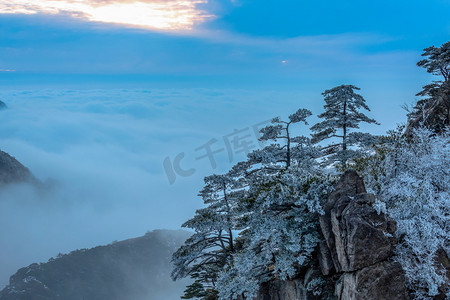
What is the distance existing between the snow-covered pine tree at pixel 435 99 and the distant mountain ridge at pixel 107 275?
4794 inches

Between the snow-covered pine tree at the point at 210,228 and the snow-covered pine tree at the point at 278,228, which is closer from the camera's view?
the snow-covered pine tree at the point at 278,228

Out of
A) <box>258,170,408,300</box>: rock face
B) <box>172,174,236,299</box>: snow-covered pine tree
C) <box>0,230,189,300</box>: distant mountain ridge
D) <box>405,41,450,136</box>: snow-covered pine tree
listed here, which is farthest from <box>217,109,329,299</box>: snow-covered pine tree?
<box>0,230,189,300</box>: distant mountain ridge

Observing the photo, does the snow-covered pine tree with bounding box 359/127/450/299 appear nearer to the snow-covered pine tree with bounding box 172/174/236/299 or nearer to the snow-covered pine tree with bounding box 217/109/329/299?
the snow-covered pine tree with bounding box 217/109/329/299

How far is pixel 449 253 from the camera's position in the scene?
12805 mm

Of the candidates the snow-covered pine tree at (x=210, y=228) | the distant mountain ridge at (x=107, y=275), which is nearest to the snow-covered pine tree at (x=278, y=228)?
the snow-covered pine tree at (x=210, y=228)

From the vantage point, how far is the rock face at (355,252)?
1187 centimetres

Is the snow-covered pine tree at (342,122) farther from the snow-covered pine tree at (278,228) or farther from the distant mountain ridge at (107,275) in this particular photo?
the distant mountain ridge at (107,275)

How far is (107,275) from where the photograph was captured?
130750 millimetres

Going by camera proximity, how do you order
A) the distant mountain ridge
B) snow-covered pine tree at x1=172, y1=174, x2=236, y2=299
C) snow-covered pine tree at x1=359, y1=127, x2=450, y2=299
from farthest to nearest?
the distant mountain ridge, snow-covered pine tree at x1=172, y1=174, x2=236, y2=299, snow-covered pine tree at x1=359, y1=127, x2=450, y2=299

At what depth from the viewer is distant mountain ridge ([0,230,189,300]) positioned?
113m

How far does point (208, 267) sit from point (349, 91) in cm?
1560

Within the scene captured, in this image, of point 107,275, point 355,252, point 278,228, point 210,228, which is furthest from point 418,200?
point 107,275

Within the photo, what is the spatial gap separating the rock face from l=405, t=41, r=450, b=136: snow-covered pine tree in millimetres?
8091

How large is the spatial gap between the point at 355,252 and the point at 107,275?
13720cm
